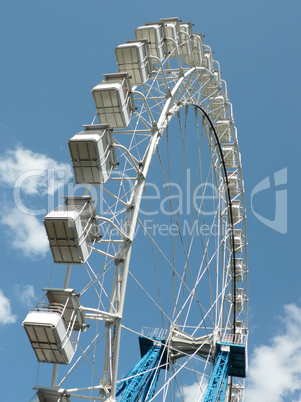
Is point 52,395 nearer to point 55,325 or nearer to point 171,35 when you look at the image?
point 55,325

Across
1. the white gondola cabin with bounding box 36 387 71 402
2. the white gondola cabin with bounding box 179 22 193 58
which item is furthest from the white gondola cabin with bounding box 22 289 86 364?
the white gondola cabin with bounding box 179 22 193 58

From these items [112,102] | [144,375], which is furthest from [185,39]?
[144,375]

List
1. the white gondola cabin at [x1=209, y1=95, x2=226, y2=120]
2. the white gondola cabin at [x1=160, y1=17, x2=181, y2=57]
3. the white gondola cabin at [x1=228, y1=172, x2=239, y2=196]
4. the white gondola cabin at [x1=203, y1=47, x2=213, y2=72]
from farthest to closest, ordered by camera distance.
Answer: the white gondola cabin at [x1=228, y1=172, x2=239, y2=196] → the white gondola cabin at [x1=209, y1=95, x2=226, y2=120] → the white gondola cabin at [x1=203, y1=47, x2=213, y2=72] → the white gondola cabin at [x1=160, y1=17, x2=181, y2=57]

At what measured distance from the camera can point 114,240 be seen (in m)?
14.6

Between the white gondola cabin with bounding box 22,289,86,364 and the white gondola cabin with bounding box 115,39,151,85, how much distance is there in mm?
8372

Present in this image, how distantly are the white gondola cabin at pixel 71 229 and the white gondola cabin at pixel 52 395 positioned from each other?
328cm

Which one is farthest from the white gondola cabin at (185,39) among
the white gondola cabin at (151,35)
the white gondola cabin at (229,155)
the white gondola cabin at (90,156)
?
the white gondola cabin at (229,155)

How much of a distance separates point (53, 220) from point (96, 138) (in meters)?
2.70

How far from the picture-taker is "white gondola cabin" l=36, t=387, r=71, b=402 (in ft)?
41.1

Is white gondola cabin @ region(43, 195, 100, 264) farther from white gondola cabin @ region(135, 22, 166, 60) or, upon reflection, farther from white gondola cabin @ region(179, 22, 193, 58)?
white gondola cabin @ region(179, 22, 193, 58)

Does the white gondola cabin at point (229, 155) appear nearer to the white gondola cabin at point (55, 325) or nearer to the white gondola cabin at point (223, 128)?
the white gondola cabin at point (223, 128)

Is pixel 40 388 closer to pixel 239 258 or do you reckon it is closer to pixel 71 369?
pixel 71 369

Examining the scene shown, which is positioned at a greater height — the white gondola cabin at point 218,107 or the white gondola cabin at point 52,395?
the white gondola cabin at point 218,107

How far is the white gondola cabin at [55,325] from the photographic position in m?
12.3
